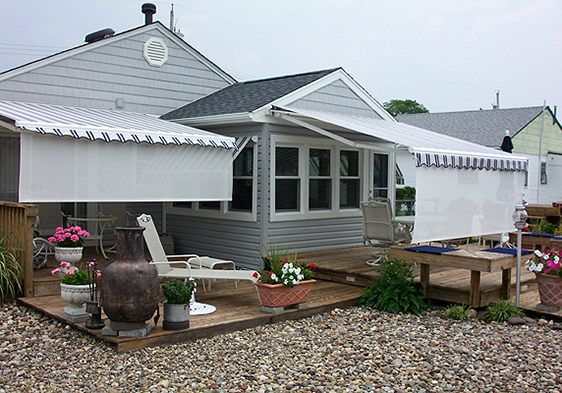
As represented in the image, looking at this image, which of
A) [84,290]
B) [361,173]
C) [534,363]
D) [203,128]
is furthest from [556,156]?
[84,290]

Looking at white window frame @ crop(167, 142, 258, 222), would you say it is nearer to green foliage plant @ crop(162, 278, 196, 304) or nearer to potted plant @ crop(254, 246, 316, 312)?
potted plant @ crop(254, 246, 316, 312)

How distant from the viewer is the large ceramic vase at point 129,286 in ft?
15.9

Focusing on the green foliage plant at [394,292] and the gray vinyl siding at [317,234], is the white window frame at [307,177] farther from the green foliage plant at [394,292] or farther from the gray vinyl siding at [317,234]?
the green foliage plant at [394,292]

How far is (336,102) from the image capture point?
9.52m

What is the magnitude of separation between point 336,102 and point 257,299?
4.17m

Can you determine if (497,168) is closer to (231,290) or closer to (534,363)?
(534,363)

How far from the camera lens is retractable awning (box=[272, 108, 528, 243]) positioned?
640cm

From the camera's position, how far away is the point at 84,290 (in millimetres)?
5445

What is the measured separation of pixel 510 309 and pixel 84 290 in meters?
4.81

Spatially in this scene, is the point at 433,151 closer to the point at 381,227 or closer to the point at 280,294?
the point at 381,227

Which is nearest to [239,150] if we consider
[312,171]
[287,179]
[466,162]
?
[287,179]

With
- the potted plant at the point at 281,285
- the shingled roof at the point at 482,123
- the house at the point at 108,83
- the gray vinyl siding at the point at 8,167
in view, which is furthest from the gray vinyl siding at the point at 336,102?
the shingled roof at the point at 482,123

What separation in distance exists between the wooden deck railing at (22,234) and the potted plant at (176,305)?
219cm

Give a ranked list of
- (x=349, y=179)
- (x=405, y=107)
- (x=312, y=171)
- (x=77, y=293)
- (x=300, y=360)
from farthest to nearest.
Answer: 1. (x=405, y=107)
2. (x=349, y=179)
3. (x=312, y=171)
4. (x=77, y=293)
5. (x=300, y=360)
